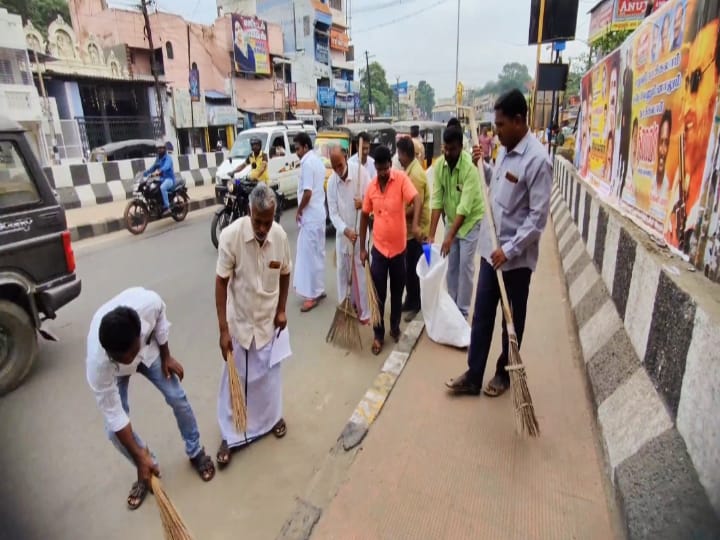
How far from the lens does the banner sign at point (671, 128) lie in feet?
7.42

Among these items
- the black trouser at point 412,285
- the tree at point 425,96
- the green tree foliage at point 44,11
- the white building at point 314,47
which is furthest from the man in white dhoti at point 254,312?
the tree at point 425,96

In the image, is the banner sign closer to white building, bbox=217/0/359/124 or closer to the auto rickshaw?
the auto rickshaw

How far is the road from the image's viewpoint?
7.30 ft

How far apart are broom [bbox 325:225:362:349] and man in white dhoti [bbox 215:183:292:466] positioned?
1.12m

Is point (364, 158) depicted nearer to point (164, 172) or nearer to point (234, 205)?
point (234, 205)

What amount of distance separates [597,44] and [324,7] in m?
33.6

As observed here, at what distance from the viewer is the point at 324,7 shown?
40.9 meters

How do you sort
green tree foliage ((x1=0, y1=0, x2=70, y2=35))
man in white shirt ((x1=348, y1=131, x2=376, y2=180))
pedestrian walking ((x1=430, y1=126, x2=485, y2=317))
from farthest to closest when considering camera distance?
green tree foliage ((x1=0, y1=0, x2=70, y2=35)), man in white shirt ((x1=348, y1=131, x2=376, y2=180)), pedestrian walking ((x1=430, y1=126, x2=485, y2=317))

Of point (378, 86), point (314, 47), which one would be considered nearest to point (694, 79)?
point (314, 47)

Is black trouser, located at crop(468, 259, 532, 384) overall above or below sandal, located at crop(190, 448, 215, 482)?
above

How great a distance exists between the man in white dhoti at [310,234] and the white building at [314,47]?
3135 cm

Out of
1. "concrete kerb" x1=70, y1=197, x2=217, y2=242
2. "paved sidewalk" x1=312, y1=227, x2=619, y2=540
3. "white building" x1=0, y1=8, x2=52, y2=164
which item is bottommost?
"paved sidewalk" x1=312, y1=227, x2=619, y2=540

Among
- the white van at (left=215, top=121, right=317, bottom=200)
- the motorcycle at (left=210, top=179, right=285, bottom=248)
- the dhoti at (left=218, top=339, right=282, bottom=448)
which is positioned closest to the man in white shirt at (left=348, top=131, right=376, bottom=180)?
the dhoti at (left=218, top=339, right=282, bottom=448)

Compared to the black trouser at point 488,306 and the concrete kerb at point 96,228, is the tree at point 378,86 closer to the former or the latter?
the concrete kerb at point 96,228
